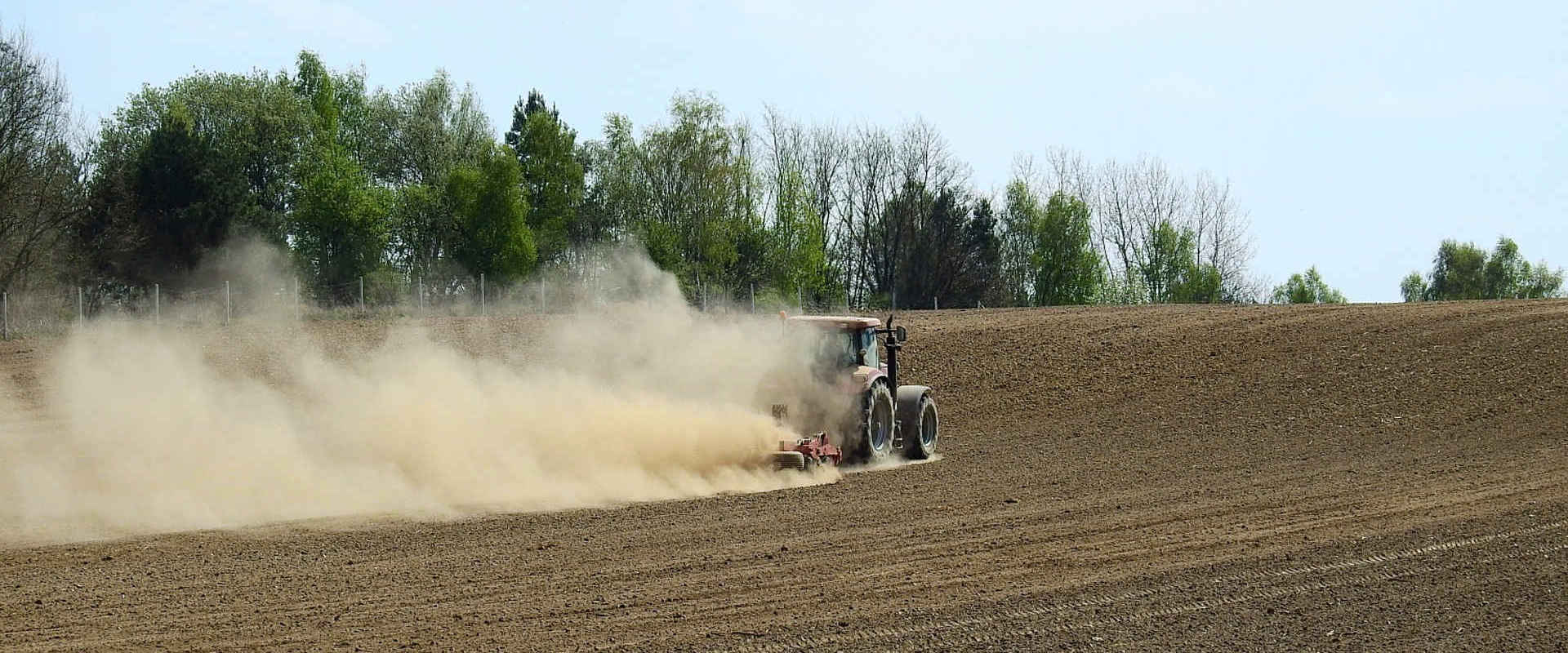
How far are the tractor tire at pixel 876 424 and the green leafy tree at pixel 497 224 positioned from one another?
119ft

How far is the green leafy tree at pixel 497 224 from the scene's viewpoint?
5472 cm

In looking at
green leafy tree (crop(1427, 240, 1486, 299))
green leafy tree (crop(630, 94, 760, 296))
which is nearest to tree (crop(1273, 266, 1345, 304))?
green leafy tree (crop(1427, 240, 1486, 299))

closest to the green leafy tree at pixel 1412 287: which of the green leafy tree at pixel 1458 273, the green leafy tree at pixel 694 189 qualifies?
the green leafy tree at pixel 1458 273

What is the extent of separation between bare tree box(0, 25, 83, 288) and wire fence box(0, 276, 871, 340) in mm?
1600

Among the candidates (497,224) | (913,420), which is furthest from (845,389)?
(497,224)

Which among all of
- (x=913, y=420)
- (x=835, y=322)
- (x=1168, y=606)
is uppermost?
(x=835, y=322)

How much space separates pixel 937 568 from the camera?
1062 cm

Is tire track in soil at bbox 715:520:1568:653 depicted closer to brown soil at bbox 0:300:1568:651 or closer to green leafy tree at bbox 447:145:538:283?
brown soil at bbox 0:300:1568:651

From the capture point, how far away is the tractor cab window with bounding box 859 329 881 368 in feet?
63.8

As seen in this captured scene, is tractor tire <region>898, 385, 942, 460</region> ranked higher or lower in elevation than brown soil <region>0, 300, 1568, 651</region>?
higher

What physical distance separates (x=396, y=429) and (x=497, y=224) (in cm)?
3993

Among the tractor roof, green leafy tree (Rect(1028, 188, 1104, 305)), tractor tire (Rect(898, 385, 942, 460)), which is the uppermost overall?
green leafy tree (Rect(1028, 188, 1104, 305))

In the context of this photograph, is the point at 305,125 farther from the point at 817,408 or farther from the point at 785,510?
the point at 785,510

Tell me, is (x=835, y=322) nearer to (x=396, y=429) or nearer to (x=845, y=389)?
(x=845, y=389)
